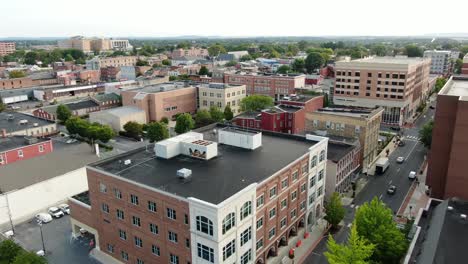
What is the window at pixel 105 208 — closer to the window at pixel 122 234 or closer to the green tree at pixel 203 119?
the window at pixel 122 234

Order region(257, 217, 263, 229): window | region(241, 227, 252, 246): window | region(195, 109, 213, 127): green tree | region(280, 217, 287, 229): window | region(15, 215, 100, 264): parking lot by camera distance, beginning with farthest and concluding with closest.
→ region(195, 109, 213, 127): green tree, region(280, 217, 287, 229): window, region(15, 215, 100, 264): parking lot, region(257, 217, 263, 229): window, region(241, 227, 252, 246): window

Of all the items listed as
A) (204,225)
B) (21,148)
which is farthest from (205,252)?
(21,148)

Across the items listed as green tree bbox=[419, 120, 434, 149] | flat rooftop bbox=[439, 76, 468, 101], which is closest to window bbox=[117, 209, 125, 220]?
flat rooftop bbox=[439, 76, 468, 101]

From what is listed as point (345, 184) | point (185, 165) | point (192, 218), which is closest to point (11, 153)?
point (185, 165)

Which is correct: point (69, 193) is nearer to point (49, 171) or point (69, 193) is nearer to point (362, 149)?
point (49, 171)

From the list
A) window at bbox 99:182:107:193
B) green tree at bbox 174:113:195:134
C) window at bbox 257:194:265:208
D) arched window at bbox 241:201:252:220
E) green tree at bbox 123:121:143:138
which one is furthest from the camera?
green tree at bbox 123:121:143:138

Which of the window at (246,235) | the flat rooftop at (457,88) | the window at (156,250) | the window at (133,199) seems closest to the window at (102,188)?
the window at (133,199)

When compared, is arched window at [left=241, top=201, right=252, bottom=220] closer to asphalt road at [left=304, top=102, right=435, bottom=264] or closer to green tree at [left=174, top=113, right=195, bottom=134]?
asphalt road at [left=304, top=102, right=435, bottom=264]

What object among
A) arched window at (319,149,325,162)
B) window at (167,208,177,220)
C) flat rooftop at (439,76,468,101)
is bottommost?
window at (167,208,177,220)
